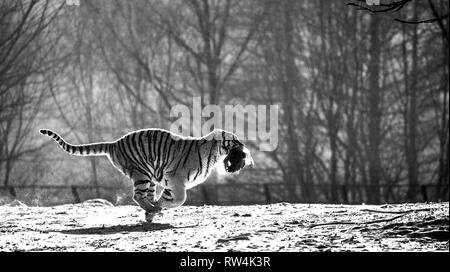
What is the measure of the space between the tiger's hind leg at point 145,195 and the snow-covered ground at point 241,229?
0.21m

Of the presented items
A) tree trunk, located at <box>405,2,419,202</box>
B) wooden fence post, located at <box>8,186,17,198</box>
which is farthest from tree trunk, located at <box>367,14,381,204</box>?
wooden fence post, located at <box>8,186,17,198</box>

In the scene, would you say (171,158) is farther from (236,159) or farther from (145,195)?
(236,159)

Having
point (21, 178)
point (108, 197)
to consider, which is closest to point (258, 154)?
point (21, 178)

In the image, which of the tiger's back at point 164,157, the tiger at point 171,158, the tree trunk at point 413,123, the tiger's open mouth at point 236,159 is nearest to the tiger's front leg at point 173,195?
the tiger at point 171,158

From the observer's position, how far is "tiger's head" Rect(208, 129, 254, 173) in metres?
13.5

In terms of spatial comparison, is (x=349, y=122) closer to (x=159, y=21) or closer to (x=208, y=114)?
(x=208, y=114)

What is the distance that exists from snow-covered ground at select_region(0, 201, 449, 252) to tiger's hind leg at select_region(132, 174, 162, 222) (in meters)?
0.21

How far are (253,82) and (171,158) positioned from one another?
953 inches

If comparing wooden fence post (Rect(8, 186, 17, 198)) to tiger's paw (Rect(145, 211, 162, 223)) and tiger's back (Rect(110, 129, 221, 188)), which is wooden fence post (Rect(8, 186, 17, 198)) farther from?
tiger's paw (Rect(145, 211, 162, 223))

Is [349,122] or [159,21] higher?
[159,21]

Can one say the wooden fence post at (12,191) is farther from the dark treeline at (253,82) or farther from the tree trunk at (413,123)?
the tree trunk at (413,123)

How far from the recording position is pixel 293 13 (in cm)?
3688
